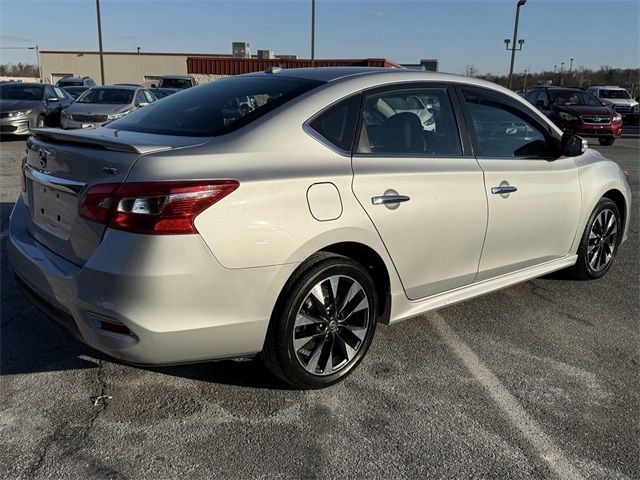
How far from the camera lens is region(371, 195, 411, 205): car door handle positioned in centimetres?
296

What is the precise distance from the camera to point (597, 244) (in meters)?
4.74

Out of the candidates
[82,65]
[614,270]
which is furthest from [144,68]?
[614,270]

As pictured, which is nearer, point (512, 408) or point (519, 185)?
point (512, 408)

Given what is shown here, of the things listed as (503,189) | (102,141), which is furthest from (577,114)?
(102,141)

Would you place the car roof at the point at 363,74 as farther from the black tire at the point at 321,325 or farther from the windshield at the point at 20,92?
the windshield at the point at 20,92

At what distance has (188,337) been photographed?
2500mm

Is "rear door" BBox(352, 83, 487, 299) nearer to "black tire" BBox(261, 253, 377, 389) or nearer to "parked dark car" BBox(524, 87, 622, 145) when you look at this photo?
"black tire" BBox(261, 253, 377, 389)

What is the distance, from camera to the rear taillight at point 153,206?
7.75ft

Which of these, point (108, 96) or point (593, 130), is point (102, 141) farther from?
point (593, 130)

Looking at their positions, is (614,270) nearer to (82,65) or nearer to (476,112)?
(476,112)

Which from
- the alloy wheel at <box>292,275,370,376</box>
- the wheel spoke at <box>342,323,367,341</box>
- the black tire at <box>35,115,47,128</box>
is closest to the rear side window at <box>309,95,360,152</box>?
the alloy wheel at <box>292,275,370,376</box>

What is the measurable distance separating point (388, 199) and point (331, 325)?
0.73m

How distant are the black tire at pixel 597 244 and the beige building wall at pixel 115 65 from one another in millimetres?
49419

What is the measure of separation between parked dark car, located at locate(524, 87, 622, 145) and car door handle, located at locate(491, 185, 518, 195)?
14.2 meters
